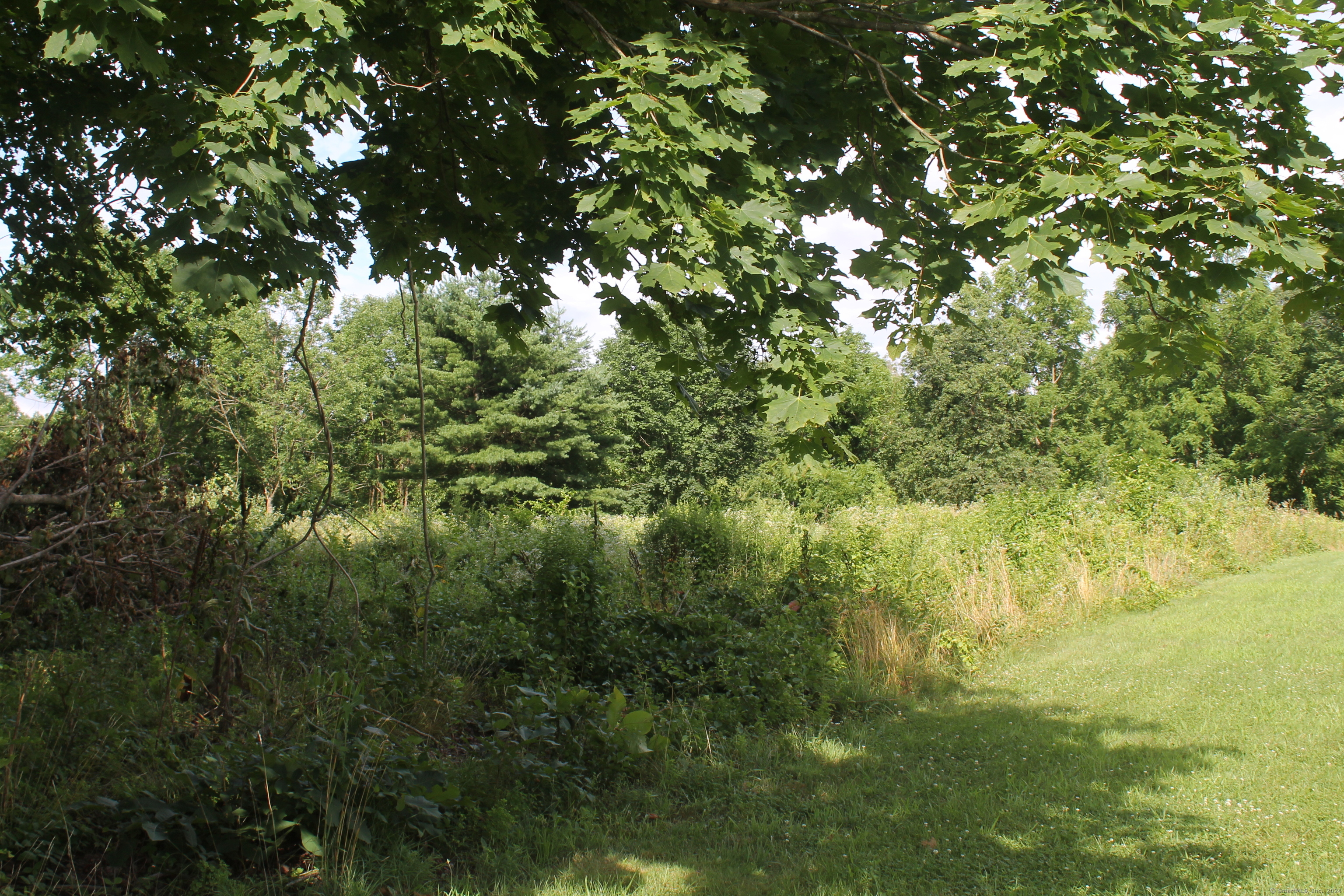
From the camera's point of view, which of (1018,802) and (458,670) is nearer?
(1018,802)

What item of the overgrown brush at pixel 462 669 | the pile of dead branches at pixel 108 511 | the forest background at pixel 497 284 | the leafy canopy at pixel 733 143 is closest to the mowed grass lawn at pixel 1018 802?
the forest background at pixel 497 284

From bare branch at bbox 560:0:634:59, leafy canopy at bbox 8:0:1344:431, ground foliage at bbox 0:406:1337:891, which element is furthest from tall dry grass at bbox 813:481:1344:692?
bare branch at bbox 560:0:634:59

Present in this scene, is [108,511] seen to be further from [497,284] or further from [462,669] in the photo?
[497,284]

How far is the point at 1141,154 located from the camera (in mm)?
2867

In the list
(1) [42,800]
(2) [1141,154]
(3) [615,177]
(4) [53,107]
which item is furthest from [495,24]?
(1) [42,800]

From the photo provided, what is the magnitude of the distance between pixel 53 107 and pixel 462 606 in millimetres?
4037

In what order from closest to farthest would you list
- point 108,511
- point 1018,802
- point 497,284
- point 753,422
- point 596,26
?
point 596,26 → point 1018,802 → point 497,284 → point 108,511 → point 753,422

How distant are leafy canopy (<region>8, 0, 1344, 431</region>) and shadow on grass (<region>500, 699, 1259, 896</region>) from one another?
7.00 feet

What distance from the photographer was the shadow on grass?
11.5ft

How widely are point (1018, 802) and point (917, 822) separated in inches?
25.0

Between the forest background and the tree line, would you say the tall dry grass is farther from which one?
the tree line

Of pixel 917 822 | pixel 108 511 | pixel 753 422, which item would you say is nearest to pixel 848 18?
pixel 917 822

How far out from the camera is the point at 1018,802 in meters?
4.40

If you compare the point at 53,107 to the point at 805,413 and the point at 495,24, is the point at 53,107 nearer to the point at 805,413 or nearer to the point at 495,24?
the point at 495,24
